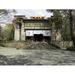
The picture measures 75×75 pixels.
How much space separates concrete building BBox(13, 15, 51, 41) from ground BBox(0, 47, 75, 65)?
0.22 metres

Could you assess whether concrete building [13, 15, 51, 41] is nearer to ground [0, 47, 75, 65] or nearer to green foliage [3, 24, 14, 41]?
green foliage [3, 24, 14, 41]

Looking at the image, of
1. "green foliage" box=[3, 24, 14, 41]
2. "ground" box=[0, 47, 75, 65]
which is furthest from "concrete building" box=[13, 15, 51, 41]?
"ground" box=[0, 47, 75, 65]

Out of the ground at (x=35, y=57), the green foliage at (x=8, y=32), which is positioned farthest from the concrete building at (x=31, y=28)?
the ground at (x=35, y=57)

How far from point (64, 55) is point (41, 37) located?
0.48 m

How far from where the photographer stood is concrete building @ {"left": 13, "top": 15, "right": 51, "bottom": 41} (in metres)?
4.50

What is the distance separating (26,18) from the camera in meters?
4.52

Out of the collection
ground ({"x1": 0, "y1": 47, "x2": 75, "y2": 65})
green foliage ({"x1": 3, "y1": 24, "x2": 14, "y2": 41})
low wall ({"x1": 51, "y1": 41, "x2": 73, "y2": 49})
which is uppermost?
green foliage ({"x1": 3, "y1": 24, "x2": 14, "y2": 41})

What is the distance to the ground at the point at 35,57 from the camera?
445 centimetres

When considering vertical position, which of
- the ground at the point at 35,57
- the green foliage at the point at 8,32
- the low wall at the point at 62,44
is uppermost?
the green foliage at the point at 8,32

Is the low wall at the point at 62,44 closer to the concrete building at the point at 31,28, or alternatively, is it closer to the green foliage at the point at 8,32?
the concrete building at the point at 31,28

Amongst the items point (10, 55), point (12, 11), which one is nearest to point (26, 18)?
point (12, 11)

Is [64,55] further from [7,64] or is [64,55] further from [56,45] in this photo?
[7,64]

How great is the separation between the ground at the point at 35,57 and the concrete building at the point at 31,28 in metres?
0.22
